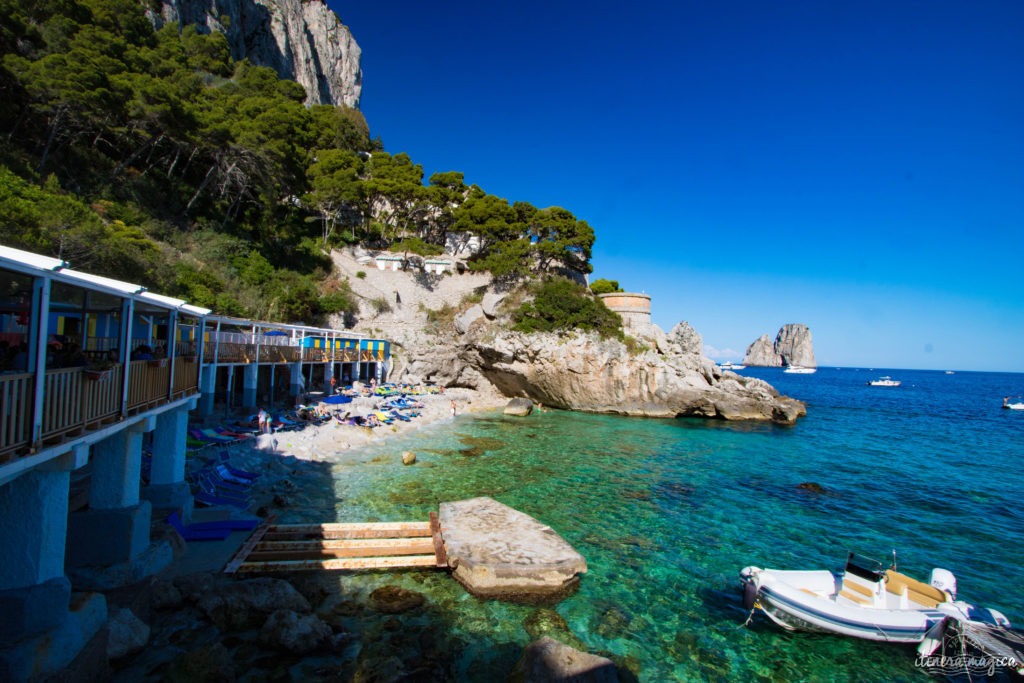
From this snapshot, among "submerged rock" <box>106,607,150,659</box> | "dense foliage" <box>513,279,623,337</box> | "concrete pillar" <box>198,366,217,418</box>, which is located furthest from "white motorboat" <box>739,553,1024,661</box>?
"dense foliage" <box>513,279,623,337</box>

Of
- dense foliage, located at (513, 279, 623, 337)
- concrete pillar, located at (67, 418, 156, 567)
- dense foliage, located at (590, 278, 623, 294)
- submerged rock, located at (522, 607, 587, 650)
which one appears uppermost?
dense foliage, located at (590, 278, 623, 294)

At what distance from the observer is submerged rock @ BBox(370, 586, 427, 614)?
7.25m

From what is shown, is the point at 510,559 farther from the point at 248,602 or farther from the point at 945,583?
the point at 945,583

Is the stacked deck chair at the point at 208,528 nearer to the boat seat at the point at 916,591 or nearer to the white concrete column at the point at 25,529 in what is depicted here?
the white concrete column at the point at 25,529

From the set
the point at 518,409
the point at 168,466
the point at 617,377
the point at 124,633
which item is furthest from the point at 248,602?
the point at 617,377

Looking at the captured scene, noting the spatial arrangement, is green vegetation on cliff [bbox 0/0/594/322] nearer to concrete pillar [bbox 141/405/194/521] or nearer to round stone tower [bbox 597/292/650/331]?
round stone tower [bbox 597/292/650/331]

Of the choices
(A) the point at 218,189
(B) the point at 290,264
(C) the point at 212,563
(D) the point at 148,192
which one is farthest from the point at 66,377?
(A) the point at 218,189

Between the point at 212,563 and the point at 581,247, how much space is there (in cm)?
3676

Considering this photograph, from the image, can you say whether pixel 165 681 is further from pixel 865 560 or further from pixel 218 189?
pixel 218 189

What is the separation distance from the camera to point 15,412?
4.09m

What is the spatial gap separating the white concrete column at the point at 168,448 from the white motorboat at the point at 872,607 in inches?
437

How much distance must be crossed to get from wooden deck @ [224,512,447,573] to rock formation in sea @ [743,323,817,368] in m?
181

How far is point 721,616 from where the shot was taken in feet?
25.5

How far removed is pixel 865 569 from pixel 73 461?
11.3 metres
